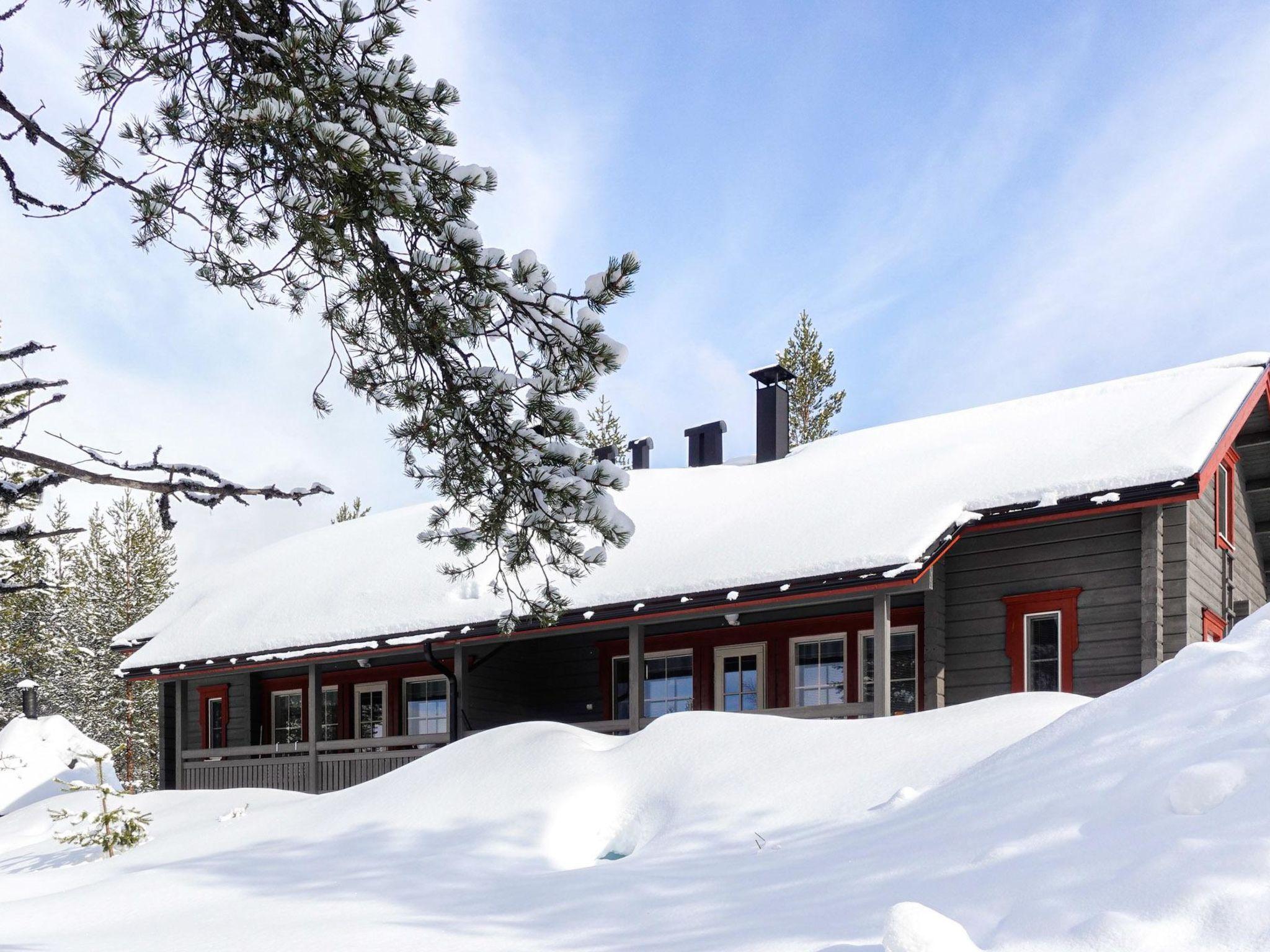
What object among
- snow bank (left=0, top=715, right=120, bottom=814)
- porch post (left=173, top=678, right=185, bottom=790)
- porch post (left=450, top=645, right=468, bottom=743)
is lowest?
snow bank (left=0, top=715, right=120, bottom=814)

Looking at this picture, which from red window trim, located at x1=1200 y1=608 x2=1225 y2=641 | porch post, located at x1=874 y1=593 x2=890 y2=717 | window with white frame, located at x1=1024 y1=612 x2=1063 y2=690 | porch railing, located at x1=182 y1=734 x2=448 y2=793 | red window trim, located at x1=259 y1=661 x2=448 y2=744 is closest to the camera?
porch post, located at x1=874 y1=593 x2=890 y2=717

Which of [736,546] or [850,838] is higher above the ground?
[736,546]

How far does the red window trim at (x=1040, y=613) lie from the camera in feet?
40.8

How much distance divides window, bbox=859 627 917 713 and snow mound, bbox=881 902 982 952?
9496mm

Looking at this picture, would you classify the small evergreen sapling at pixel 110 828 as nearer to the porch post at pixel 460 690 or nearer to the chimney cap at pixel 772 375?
the porch post at pixel 460 690

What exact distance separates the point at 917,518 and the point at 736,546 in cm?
244

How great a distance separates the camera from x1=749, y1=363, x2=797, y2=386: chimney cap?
18750 mm

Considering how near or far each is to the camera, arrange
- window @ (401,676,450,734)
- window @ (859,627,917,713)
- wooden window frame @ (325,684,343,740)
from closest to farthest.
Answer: window @ (859,627,917,713), window @ (401,676,450,734), wooden window frame @ (325,684,343,740)

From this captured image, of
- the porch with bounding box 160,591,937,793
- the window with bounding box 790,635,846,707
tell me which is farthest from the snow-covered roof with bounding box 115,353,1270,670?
the window with bounding box 790,635,846,707

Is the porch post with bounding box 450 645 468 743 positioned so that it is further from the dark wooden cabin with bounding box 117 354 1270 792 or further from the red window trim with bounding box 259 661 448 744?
the red window trim with bounding box 259 661 448 744

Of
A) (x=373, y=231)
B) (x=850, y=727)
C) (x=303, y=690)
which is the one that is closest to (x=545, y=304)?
(x=373, y=231)

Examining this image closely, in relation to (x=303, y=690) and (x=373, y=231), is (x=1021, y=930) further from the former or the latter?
(x=303, y=690)

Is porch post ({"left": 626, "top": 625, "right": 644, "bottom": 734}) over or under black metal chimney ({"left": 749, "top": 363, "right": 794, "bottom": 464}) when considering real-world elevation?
under

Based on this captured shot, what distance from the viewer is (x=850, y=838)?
6453 millimetres
